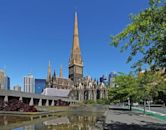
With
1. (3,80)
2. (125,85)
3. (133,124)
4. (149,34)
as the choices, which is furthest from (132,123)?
(3,80)

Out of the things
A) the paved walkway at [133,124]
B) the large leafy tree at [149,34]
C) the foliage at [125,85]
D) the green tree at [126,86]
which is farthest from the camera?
the green tree at [126,86]

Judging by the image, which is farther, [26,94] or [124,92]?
[26,94]

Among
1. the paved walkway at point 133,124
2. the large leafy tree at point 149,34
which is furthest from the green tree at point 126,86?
the large leafy tree at point 149,34

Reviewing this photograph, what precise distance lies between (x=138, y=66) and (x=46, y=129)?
10447mm

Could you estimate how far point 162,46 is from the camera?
13.3 m

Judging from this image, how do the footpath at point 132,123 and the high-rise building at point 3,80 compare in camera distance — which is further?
the high-rise building at point 3,80

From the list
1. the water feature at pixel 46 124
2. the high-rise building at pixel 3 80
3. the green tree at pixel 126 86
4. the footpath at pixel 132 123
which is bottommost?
the water feature at pixel 46 124

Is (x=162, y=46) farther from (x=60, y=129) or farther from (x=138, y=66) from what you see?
(x=60, y=129)

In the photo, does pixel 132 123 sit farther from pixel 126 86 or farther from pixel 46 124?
pixel 126 86

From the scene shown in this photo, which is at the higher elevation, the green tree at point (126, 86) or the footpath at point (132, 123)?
the green tree at point (126, 86)

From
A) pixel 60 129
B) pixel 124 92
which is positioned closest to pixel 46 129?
pixel 60 129

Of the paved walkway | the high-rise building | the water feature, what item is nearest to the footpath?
the paved walkway

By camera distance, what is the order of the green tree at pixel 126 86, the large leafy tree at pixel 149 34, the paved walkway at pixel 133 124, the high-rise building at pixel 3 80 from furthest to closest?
the high-rise building at pixel 3 80, the green tree at pixel 126 86, the paved walkway at pixel 133 124, the large leafy tree at pixel 149 34

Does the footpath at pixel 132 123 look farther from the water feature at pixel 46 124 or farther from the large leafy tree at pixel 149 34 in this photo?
the large leafy tree at pixel 149 34
